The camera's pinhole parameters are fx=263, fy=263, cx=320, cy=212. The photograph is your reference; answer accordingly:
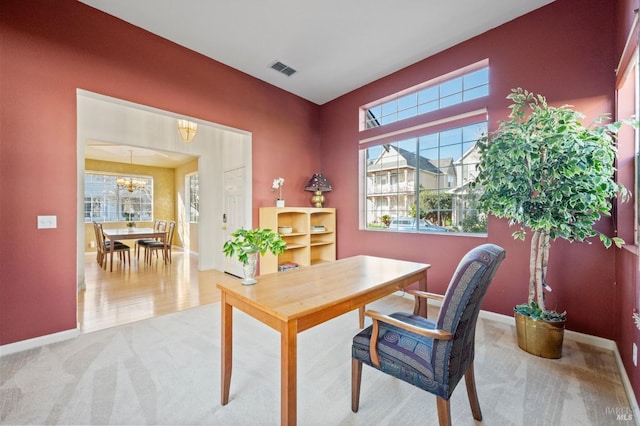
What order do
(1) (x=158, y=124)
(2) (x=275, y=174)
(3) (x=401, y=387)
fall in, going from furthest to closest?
(1) (x=158, y=124), (2) (x=275, y=174), (3) (x=401, y=387)

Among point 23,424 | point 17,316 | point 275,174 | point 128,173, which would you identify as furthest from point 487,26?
point 128,173

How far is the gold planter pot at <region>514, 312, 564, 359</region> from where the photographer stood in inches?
83.8

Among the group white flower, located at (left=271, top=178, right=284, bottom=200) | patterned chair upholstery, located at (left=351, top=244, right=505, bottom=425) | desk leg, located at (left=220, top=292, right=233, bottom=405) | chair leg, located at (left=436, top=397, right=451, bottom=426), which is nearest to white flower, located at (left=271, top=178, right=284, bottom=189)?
white flower, located at (left=271, top=178, right=284, bottom=200)

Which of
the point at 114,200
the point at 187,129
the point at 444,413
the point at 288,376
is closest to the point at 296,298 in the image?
the point at 288,376

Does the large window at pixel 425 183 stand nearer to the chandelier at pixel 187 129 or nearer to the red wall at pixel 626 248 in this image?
the red wall at pixel 626 248

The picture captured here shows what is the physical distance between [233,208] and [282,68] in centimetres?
261

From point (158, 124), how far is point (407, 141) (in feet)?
15.4

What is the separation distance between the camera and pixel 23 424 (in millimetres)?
1478

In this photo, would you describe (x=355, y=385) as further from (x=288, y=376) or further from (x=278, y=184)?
(x=278, y=184)

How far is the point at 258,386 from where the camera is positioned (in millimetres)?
1827

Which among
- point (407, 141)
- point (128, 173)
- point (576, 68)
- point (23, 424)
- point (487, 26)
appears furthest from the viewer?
point (128, 173)

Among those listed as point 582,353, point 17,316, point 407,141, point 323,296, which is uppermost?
point 407,141

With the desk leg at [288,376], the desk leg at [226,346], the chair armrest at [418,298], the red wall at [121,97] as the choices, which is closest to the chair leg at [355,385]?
the desk leg at [288,376]

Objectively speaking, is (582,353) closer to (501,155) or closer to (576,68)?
(501,155)
